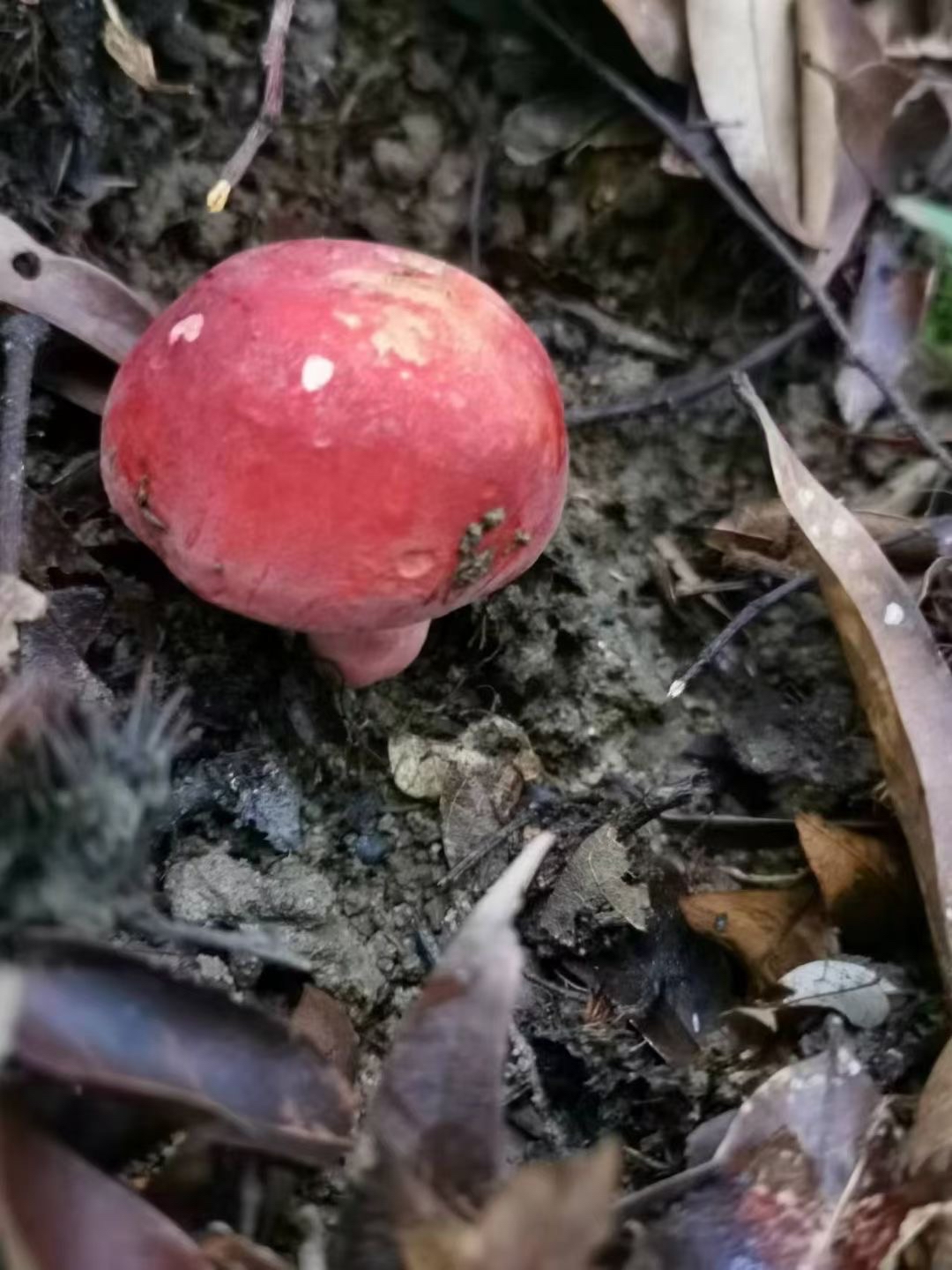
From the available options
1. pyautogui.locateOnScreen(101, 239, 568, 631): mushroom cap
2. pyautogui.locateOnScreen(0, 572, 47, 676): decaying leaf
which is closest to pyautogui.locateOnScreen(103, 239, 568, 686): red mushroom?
pyautogui.locateOnScreen(101, 239, 568, 631): mushroom cap

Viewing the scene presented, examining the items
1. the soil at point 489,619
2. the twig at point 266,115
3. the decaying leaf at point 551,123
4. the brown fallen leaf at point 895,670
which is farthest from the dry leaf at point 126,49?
the brown fallen leaf at point 895,670

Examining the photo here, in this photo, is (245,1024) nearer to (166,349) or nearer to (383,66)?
(166,349)

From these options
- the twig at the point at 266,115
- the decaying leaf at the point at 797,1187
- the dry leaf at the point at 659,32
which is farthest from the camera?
the dry leaf at the point at 659,32

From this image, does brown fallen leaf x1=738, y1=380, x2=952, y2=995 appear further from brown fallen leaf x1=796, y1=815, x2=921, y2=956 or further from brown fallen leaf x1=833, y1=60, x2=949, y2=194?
brown fallen leaf x1=833, y1=60, x2=949, y2=194

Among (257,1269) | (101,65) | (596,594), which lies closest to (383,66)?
(101,65)

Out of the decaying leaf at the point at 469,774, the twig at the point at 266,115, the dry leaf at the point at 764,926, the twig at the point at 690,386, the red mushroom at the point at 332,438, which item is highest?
the twig at the point at 266,115

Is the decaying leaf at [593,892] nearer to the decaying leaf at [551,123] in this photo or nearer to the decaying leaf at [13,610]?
the decaying leaf at [13,610]

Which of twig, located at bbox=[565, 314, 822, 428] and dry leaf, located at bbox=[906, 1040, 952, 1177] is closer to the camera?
dry leaf, located at bbox=[906, 1040, 952, 1177]
